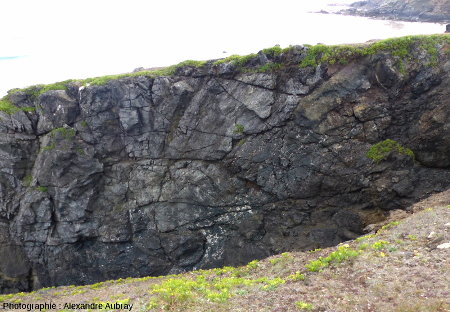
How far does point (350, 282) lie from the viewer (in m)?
12.9

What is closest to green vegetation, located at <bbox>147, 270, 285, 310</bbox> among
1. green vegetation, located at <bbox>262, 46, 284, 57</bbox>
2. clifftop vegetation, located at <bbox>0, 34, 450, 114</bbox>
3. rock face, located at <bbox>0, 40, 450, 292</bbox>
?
rock face, located at <bbox>0, 40, 450, 292</bbox>

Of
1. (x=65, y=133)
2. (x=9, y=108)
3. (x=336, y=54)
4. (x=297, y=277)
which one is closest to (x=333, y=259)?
(x=297, y=277)

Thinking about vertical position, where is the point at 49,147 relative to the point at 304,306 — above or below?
above

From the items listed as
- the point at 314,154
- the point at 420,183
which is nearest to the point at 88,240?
the point at 314,154

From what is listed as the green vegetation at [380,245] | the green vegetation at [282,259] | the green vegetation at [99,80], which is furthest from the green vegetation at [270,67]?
the green vegetation at [380,245]

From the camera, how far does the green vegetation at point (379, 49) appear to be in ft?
76.9

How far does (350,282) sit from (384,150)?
561 inches

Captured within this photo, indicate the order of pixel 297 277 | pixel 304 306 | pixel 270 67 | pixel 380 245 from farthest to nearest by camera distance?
pixel 270 67 < pixel 380 245 < pixel 297 277 < pixel 304 306

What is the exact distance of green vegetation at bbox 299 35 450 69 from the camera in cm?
2345

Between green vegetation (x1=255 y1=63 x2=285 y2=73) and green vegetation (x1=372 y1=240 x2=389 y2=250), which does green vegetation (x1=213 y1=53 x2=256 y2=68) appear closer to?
green vegetation (x1=255 y1=63 x2=285 y2=73)

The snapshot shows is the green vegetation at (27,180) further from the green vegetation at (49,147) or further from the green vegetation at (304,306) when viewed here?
the green vegetation at (304,306)

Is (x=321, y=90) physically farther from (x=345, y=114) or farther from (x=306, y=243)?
(x=306, y=243)

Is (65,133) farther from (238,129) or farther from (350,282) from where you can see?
(350,282)

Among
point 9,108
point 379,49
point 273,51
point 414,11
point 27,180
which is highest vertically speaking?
point 414,11
